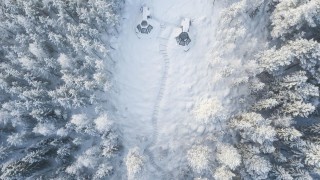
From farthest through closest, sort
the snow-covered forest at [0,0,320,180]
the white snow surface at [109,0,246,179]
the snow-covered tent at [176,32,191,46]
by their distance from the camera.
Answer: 1. the snow-covered tent at [176,32,191,46]
2. the white snow surface at [109,0,246,179]
3. the snow-covered forest at [0,0,320,180]

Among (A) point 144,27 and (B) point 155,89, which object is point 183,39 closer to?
(A) point 144,27

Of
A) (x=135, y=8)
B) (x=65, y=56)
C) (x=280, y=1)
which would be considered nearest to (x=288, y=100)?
(x=280, y=1)

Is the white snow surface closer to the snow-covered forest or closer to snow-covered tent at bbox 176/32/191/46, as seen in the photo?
the snow-covered forest

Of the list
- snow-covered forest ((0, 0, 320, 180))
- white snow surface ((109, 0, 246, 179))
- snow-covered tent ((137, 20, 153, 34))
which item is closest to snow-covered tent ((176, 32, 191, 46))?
snow-covered forest ((0, 0, 320, 180))

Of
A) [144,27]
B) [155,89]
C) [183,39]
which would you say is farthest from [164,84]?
[144,27]

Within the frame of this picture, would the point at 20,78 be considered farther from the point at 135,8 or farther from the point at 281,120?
the point at 281,120

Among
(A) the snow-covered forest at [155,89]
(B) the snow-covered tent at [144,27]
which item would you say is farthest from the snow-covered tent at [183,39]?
(B) the snow-covered tent at [144,27]
